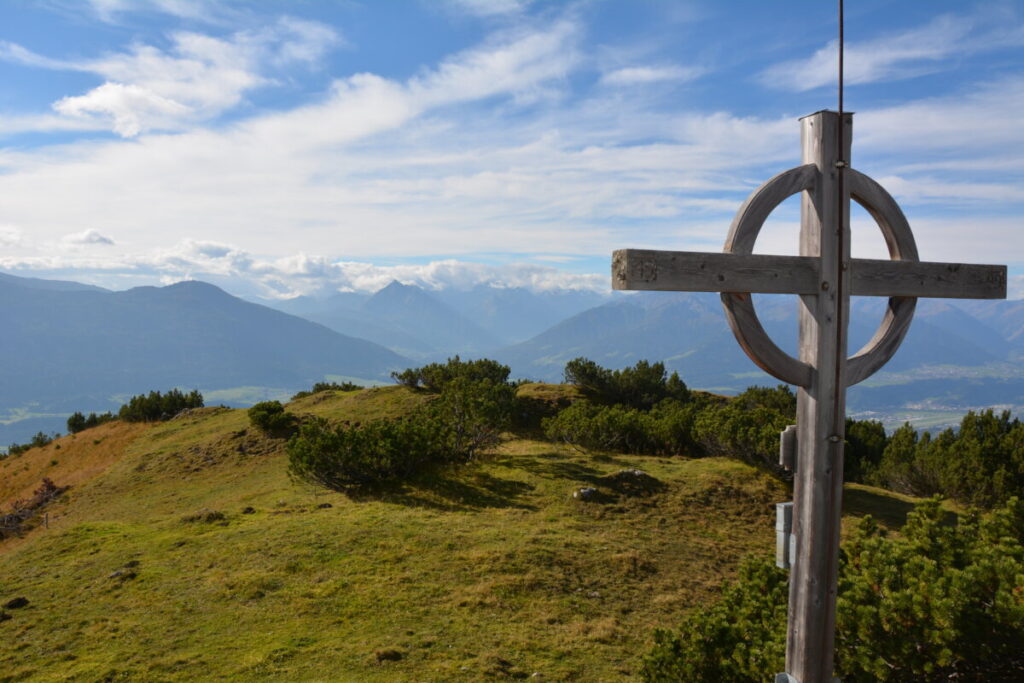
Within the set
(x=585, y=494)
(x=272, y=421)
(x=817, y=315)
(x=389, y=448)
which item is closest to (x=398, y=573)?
(x=389, y=448)

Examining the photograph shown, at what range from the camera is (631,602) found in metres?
12.6

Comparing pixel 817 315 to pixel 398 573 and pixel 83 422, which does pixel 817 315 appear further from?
pixel 83 422

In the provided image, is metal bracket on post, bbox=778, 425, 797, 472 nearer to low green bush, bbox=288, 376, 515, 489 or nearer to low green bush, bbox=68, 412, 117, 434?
low green bush, bbox=288, 376, 515, 489

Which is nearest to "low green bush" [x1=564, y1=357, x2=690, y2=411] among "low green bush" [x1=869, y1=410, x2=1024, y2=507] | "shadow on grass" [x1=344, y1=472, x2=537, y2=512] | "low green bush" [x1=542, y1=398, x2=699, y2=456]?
"low green bush" [x1=542, y1=398, x2=699, y2=456]

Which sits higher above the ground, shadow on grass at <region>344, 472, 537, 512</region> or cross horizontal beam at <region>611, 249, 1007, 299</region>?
cross horizontal beam at <region>611, 249, 1007, 299</region>

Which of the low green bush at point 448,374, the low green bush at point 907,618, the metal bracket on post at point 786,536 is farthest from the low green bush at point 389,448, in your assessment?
the metal bracket on post at point 786,536

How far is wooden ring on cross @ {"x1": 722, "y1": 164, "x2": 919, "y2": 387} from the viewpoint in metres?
3.89

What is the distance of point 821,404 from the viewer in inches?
160

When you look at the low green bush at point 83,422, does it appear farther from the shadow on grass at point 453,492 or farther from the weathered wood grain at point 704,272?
the weathered wood grain at point 704,272

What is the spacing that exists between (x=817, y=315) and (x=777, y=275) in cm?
48

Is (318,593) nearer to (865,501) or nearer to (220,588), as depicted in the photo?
(220,588)

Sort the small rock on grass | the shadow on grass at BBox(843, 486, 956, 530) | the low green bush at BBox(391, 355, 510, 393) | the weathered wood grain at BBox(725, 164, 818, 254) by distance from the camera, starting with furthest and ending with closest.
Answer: the low green bush at BBox(391, 355, 510, 393)
the shadow on grass at BBox(843, 486, 956, 530)
the small rock on grass
the weathered wood grain at BBox(725, 164, 818, 254)

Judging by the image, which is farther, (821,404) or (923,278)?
(923,278)

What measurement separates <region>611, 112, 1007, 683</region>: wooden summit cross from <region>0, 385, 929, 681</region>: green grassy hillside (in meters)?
6.20
